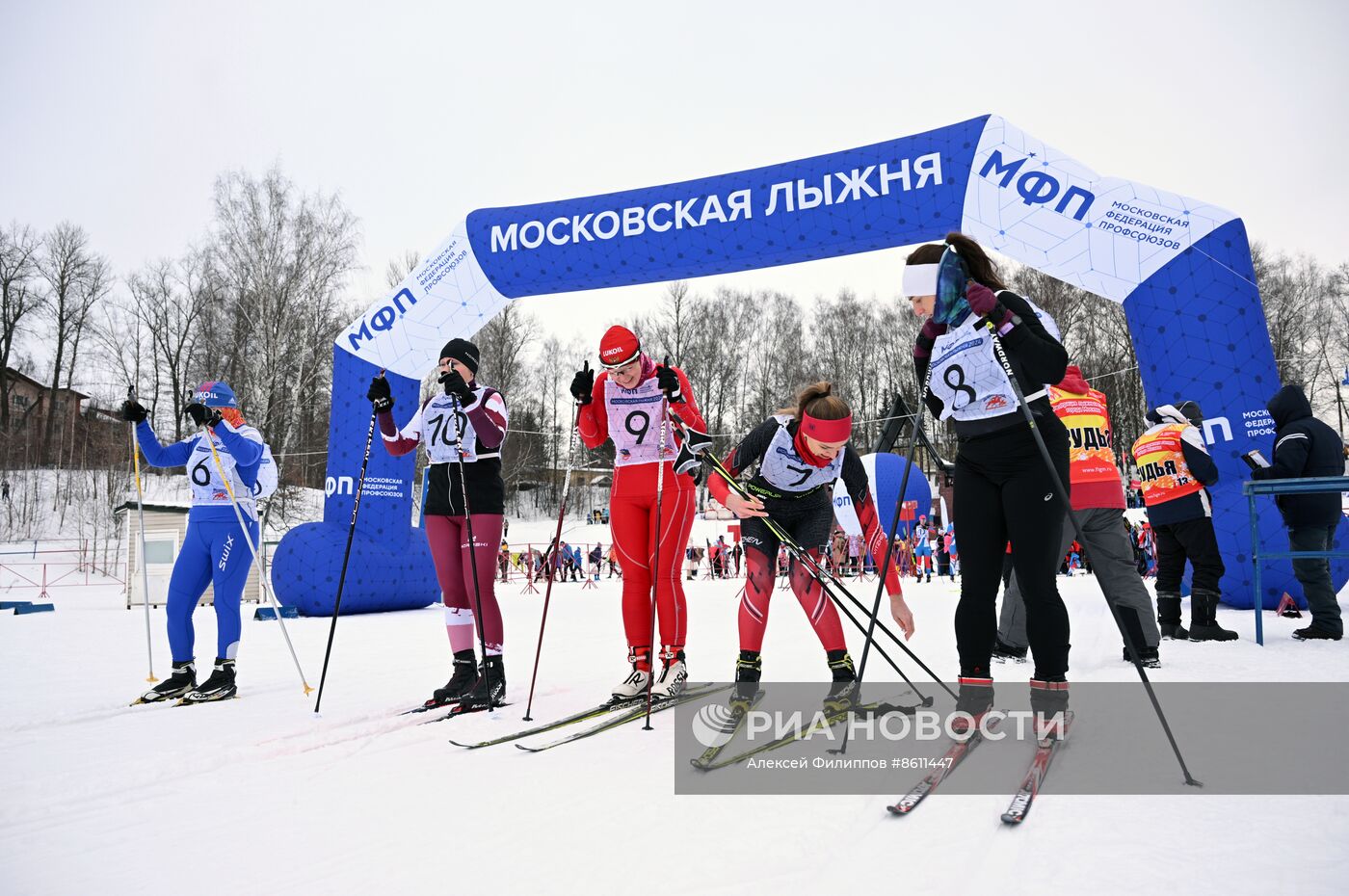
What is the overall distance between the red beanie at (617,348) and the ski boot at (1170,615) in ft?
13.5

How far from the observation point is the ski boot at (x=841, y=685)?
125 inches

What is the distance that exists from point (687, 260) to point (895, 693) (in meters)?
5.44

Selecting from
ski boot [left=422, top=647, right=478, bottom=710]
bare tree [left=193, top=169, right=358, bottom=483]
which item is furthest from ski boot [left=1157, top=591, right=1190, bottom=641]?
bare tree [left=193, top=169, right=358, bottom=483]

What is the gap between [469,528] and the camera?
3871 mm

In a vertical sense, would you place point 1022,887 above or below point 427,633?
above

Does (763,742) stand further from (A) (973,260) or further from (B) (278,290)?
(B) (278,290)

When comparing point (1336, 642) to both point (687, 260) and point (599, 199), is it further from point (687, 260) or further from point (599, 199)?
point (599, 199)

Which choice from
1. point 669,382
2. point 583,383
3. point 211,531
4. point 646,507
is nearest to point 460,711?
point 646,507

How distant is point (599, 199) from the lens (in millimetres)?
8234

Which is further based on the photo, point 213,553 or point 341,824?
point 213,553

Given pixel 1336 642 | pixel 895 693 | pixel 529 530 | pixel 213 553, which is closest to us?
pixel 895 693

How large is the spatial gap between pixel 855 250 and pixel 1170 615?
408 centimetres

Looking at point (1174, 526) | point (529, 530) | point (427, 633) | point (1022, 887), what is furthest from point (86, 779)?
point (529, 530)

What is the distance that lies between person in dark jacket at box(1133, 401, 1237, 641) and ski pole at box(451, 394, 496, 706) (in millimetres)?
4373
